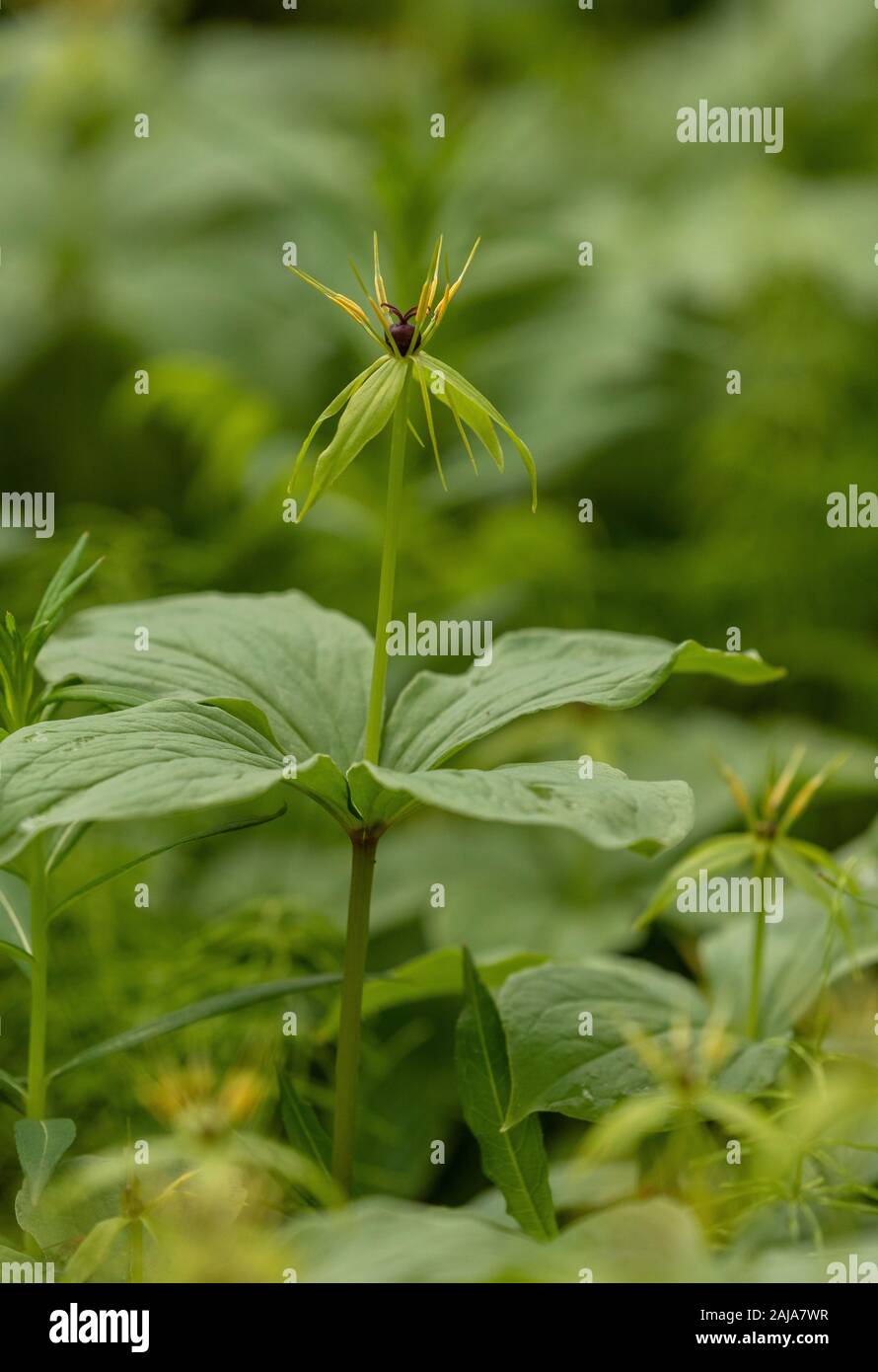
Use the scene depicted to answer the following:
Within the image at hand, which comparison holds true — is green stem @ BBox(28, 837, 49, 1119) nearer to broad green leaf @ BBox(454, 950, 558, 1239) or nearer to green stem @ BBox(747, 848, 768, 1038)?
broad green leaf @ BBox(454, 950, 558, 1239)

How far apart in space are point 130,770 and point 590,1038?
308 mm

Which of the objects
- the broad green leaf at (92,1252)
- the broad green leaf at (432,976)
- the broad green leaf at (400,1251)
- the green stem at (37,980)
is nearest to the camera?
the broad green leaf at (400,1251)

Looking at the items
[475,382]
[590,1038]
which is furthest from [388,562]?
[475,382]

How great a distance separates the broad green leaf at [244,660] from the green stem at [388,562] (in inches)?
1.5

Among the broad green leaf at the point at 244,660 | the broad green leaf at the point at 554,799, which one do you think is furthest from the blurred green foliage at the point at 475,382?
the broad green leaf at the point at 554,799

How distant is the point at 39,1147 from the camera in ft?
2.18

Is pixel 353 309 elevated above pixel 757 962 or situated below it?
above

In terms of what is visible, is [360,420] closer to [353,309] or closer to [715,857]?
[353,309]

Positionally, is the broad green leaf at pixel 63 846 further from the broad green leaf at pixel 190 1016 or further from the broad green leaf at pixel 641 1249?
the broad green leaf at pixel 641 1249

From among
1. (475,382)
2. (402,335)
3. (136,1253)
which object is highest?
(475,382)

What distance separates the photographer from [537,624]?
5.38 feet

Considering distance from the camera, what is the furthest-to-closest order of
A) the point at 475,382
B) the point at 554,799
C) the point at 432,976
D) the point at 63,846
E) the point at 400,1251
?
the point at 475,382, the point at 432,976, the point at 63,846, the point at 554,799, the point at 400,1251

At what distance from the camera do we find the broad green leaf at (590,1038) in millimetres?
720

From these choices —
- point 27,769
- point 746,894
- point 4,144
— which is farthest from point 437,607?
point 4,144
